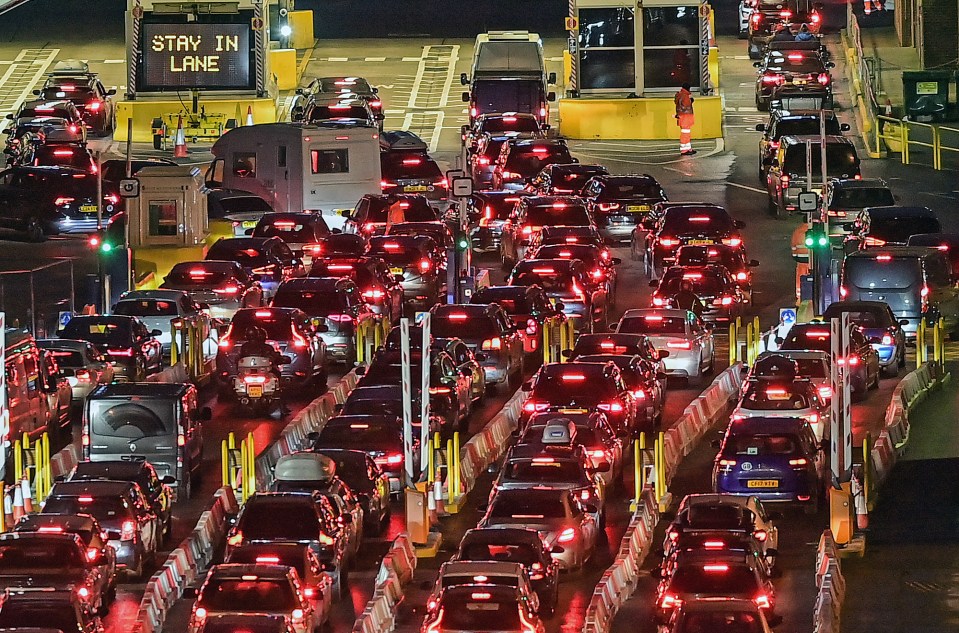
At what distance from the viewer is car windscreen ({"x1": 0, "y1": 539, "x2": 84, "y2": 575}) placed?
1187 inches

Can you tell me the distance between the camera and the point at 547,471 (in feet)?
111

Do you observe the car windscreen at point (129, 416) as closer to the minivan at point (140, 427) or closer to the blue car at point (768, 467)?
the minivan at point (140, 427)

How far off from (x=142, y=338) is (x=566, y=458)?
1094cm

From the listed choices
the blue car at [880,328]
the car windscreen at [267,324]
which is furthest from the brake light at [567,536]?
the blue car at [880,328]

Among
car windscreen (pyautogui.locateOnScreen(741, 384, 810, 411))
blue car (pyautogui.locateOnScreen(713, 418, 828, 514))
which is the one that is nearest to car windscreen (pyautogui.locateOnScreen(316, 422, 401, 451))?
blue car (pyautogui.locateOnScreen(713, 418, 828, 514))

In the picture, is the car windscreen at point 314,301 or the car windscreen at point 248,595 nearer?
the car windscreen at point 248,595

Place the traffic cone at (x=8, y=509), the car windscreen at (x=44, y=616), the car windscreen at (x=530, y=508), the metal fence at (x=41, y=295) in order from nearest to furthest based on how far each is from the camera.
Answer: the car windscreen at (x=44, y=616)
the car windscreen at (x=530, y=508)
the traffic cone at (x=8, y=509)
the metal fence at (x=41, y=295)

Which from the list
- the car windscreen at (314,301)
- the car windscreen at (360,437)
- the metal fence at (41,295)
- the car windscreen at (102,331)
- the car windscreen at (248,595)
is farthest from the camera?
the metal fence at (41,295)

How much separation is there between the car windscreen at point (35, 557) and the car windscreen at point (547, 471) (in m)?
6.15

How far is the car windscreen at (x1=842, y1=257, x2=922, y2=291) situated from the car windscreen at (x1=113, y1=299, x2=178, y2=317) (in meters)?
11.1

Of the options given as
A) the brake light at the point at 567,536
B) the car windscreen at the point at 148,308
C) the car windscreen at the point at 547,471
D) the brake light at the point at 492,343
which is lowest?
the brake light at the point at 567,536

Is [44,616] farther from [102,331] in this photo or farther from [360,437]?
[102,331]

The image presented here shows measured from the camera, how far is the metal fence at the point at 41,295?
46.3 metres

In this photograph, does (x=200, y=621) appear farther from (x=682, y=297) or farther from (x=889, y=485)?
(x=682, y=297)
